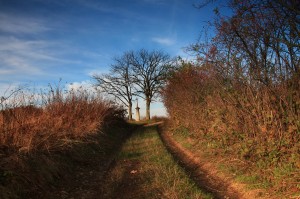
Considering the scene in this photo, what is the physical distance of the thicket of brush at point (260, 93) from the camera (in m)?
5.46

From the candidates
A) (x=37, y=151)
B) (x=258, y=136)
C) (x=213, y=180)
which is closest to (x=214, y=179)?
(x=213, y=180)

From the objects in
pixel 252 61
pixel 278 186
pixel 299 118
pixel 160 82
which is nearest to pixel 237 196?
pixel 278 186

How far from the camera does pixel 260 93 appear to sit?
625 cm

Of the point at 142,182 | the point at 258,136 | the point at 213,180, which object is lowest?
the point at 213,180

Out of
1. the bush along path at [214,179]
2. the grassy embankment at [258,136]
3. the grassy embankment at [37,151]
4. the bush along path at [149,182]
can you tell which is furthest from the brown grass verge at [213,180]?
the grassy embankment at [37,151]

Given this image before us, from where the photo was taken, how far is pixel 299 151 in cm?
520

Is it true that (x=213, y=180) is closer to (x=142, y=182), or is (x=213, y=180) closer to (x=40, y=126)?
(x=142, y=182)

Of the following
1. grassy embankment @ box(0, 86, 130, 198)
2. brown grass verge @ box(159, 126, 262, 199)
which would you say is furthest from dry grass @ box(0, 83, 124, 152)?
brown grass verge @ box(159, 126, 262, 199)

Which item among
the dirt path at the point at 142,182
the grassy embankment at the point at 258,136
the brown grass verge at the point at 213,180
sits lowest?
the brown grass verge at the point at 213,180

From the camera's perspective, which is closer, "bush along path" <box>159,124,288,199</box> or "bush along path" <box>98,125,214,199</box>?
"bush along path" <box>98,125,214,199</box>

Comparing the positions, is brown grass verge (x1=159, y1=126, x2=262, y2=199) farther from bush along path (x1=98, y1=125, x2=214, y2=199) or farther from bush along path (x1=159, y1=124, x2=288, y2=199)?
bush along path (x1=98, y1=125, x2=214, y2=199)

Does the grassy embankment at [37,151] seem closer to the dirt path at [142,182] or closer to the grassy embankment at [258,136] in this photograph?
the dirt path at [142,182]

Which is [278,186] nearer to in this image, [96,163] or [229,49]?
[229,49]

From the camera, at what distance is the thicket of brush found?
5.46 meters
